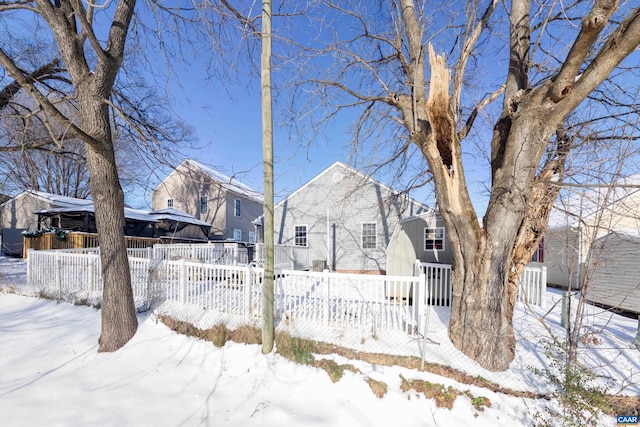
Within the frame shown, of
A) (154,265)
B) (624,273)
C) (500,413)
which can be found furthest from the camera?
(624,273)

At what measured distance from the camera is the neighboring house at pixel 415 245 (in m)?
8.55

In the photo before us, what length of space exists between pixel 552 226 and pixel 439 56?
10197 mm

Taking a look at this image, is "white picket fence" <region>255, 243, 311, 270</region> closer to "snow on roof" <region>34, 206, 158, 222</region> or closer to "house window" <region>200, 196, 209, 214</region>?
"snow on roof" <region>34, 206, 158, 222</region>

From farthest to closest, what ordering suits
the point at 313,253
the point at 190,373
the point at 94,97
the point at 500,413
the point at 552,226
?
1. the point at 313,253
2. the point at 552,226
3. the point at 94,97
4. the point at 190,373
5. the point at 500,413

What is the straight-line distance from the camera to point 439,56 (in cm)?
398

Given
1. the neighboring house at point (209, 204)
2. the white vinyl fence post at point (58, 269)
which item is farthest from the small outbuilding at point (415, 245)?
the neighboring house at point (209, 204)

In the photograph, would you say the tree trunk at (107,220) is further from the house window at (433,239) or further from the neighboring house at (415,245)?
the house window at (433,239)

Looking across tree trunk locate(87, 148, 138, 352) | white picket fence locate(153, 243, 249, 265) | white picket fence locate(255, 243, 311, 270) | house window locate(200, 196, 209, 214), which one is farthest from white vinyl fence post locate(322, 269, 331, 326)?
house window locate(200, 196, 209, 214)

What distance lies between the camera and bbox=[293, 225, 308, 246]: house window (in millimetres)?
14047

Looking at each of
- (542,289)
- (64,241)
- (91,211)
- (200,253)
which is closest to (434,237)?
(542,289)

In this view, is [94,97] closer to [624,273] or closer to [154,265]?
[154,265]

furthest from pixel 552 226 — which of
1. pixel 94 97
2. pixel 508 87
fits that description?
pixel 94 97

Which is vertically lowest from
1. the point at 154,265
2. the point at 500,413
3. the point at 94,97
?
the point at 500,413

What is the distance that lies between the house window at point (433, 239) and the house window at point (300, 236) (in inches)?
263
